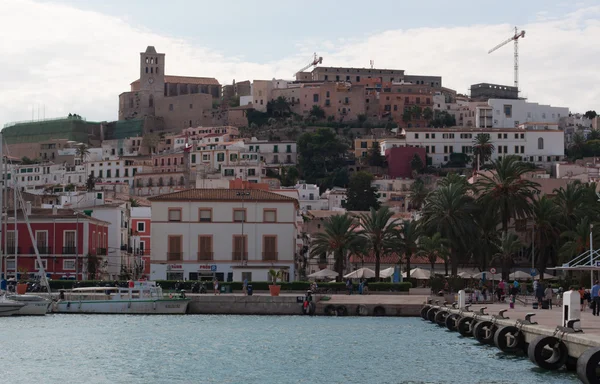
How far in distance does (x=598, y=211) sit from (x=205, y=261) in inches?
977

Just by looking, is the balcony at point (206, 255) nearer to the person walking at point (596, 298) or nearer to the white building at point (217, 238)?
the white building at point (217, 238)

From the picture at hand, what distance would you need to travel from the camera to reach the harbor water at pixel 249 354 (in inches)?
1283

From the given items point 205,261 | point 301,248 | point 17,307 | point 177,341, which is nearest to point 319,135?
point 301,248

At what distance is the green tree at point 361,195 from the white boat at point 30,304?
8982cm

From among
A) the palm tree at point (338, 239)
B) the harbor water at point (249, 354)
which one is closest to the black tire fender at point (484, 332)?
the harbor water at point (249, 354)

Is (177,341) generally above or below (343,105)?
below

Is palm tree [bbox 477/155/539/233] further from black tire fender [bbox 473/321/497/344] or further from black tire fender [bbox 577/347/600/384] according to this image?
black tire fender [bbox 577/347/600/384]

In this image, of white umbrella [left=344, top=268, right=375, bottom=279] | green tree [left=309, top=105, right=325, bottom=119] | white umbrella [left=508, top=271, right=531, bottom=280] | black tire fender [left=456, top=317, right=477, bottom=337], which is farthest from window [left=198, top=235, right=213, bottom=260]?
green tree [left=309, top=105, right=325, bottom=119]

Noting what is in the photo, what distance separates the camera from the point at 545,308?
164 ft

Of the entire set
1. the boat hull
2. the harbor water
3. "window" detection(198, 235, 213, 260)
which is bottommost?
the harbor water

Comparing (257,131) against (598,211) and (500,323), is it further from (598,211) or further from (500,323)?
(500,323)

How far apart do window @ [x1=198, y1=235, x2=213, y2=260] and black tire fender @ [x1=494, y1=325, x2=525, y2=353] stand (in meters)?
37.7

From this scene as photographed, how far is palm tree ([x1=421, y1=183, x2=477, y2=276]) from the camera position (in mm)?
70812

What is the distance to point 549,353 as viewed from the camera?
99.6 feet
